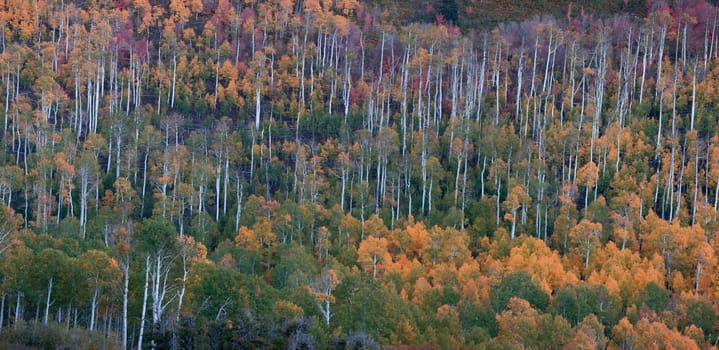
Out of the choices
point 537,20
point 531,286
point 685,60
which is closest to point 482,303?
point 531,286

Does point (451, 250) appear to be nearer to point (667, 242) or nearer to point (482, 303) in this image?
point (482, 303)

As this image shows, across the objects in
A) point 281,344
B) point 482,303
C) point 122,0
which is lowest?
point 482,303

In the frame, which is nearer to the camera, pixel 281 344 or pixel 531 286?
pixel 281 344

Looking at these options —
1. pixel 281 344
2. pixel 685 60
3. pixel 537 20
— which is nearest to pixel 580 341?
pixel 281 344

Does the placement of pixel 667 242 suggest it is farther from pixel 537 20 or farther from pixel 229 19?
pixel 229 19

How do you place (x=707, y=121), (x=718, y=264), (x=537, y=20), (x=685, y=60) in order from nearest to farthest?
(x=718, y=264), (x=707, y=121), (x=685, y=60), (x=537, y=20)

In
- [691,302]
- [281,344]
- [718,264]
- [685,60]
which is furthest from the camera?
[685,60]

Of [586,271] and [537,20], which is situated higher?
[537,20]
